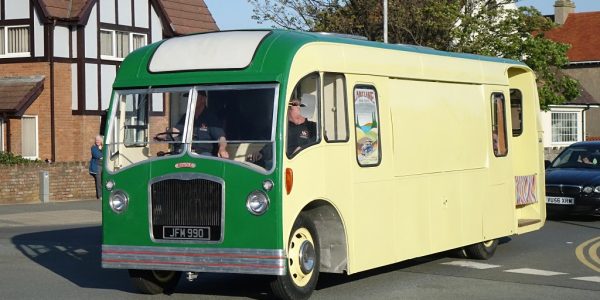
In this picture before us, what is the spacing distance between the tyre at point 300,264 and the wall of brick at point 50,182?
1973cm

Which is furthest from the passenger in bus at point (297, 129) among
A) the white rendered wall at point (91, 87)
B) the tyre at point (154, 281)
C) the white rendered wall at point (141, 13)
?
the white rendered wall at point (141, 13)

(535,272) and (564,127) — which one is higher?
(564,127)

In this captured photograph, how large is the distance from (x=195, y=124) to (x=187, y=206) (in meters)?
0.82

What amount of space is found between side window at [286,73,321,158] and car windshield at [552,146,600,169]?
511 inches

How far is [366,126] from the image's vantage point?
12586 millimetres

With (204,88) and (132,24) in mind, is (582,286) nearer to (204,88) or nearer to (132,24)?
(204,88)

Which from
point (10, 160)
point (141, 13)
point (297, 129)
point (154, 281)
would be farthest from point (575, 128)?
point (297, 129)

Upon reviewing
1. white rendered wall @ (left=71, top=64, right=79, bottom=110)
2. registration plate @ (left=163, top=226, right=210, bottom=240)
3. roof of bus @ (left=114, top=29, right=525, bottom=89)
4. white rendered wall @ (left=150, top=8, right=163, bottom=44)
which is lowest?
registration plate @ (left=163, top=226, right=210, bottom=240)

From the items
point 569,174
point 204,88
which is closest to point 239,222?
point 204,88

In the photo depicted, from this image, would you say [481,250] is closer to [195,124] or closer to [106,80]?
[195,124]

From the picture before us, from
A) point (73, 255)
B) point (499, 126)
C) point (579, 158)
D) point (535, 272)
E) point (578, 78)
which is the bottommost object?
point (535, 272)

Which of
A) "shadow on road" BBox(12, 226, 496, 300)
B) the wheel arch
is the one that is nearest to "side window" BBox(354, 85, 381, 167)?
the wheel arch

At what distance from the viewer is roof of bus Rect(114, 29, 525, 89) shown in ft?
37.2

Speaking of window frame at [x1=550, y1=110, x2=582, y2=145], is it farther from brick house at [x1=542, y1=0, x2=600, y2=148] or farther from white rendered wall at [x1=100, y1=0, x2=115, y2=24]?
white rendered wall at [x1=100, y1=0, x2=115, y2=24]
